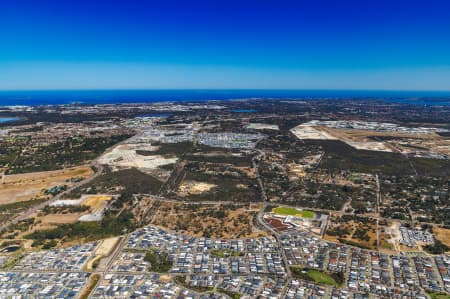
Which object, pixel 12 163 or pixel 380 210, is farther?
pixel 12 163

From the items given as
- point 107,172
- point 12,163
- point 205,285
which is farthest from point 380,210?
point 12,163

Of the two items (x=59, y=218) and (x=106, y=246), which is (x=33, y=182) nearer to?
(x=59, y=218)

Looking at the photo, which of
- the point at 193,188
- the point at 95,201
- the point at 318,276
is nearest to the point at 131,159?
the point at 193,188

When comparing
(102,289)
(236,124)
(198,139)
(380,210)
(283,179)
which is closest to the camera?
(102,289)

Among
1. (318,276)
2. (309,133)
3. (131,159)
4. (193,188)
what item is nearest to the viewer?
(318,276)

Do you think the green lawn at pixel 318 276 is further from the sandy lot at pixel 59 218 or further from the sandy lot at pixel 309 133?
the sandy lot at pixel 309 133

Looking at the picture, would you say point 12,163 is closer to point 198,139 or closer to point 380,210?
point 198,139

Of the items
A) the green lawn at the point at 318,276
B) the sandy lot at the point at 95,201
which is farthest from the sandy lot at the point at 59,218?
the green lawn at the point at 318,276

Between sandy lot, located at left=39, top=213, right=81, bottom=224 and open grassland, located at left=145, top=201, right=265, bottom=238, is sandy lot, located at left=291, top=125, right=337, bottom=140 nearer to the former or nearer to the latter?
open grassland, located at left=145, top=201, right=265, bottom=238

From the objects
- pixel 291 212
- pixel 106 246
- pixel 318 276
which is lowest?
pixel 318 276
